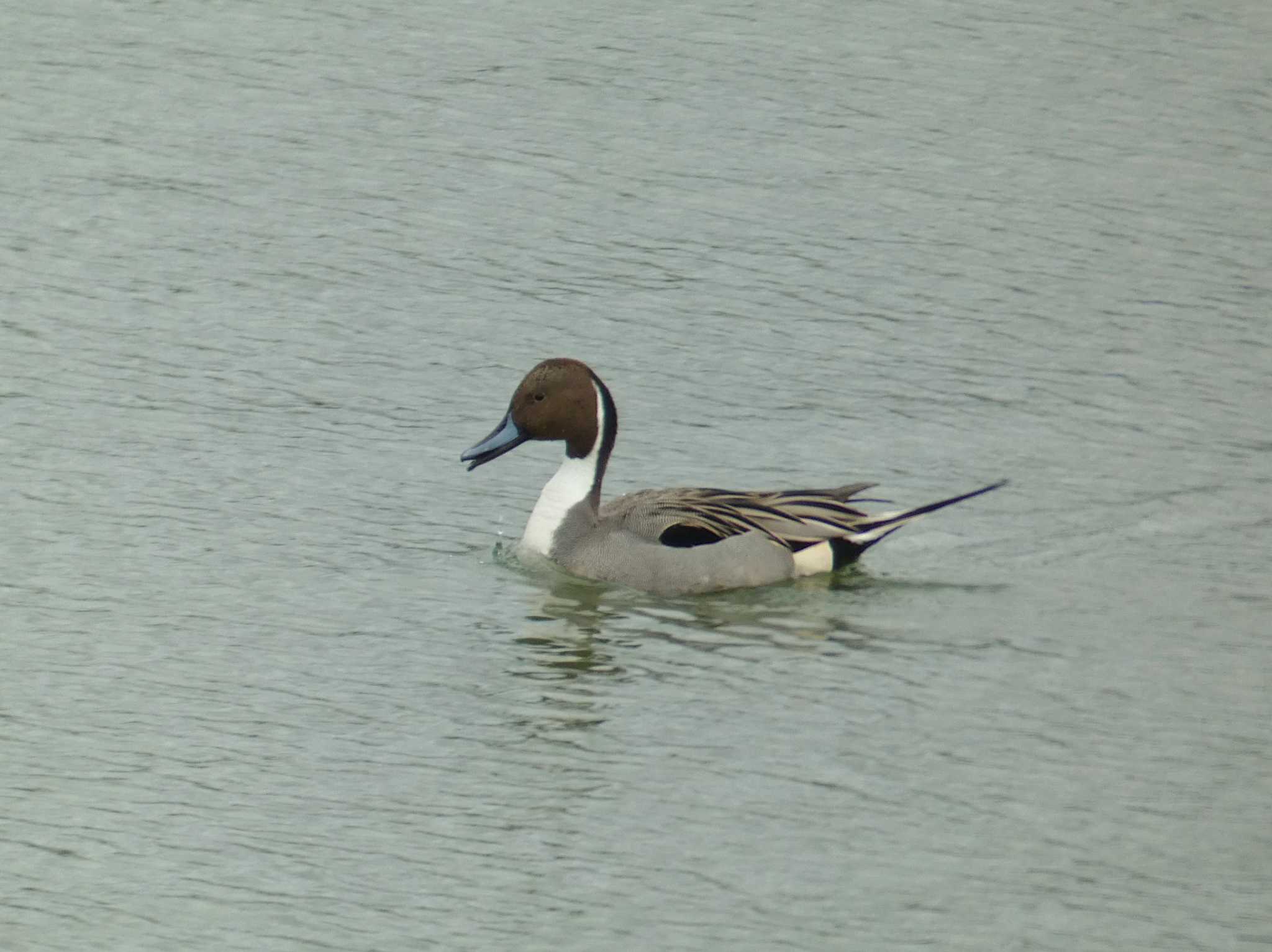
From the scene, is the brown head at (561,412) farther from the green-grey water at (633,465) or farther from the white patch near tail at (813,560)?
the white patch near tail at (813,560)

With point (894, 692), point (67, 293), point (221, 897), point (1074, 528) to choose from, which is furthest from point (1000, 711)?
point (67, 293)

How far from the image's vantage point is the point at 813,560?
1034 cm

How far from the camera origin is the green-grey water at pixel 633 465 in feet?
23.3

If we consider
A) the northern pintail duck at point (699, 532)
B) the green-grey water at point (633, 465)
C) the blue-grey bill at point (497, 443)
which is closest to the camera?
the green-grey water at point (633, 465)

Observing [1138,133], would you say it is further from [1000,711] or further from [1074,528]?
[1000,711]

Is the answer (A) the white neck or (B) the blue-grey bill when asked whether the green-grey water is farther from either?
(B) the blue-grey bill

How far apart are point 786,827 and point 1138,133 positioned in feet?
30.6

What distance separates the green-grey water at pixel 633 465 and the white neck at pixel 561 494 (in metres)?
0.16

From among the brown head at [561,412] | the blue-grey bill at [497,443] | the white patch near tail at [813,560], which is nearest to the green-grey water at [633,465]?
the white patch near tail at [813,560]

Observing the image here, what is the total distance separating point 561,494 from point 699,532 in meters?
0.76

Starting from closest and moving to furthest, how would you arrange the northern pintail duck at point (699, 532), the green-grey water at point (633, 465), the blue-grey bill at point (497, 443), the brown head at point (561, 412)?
the green-grey water at point (633, 465), the northern pintail duck at point (699, 532), the blue-grey bill at point (497, 443), the brown head at point (561, 412)

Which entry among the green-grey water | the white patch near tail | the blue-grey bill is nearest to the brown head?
the blue-grey bill

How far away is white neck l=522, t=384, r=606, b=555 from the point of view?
33.6 ft

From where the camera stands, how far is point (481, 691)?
28.0 ft
